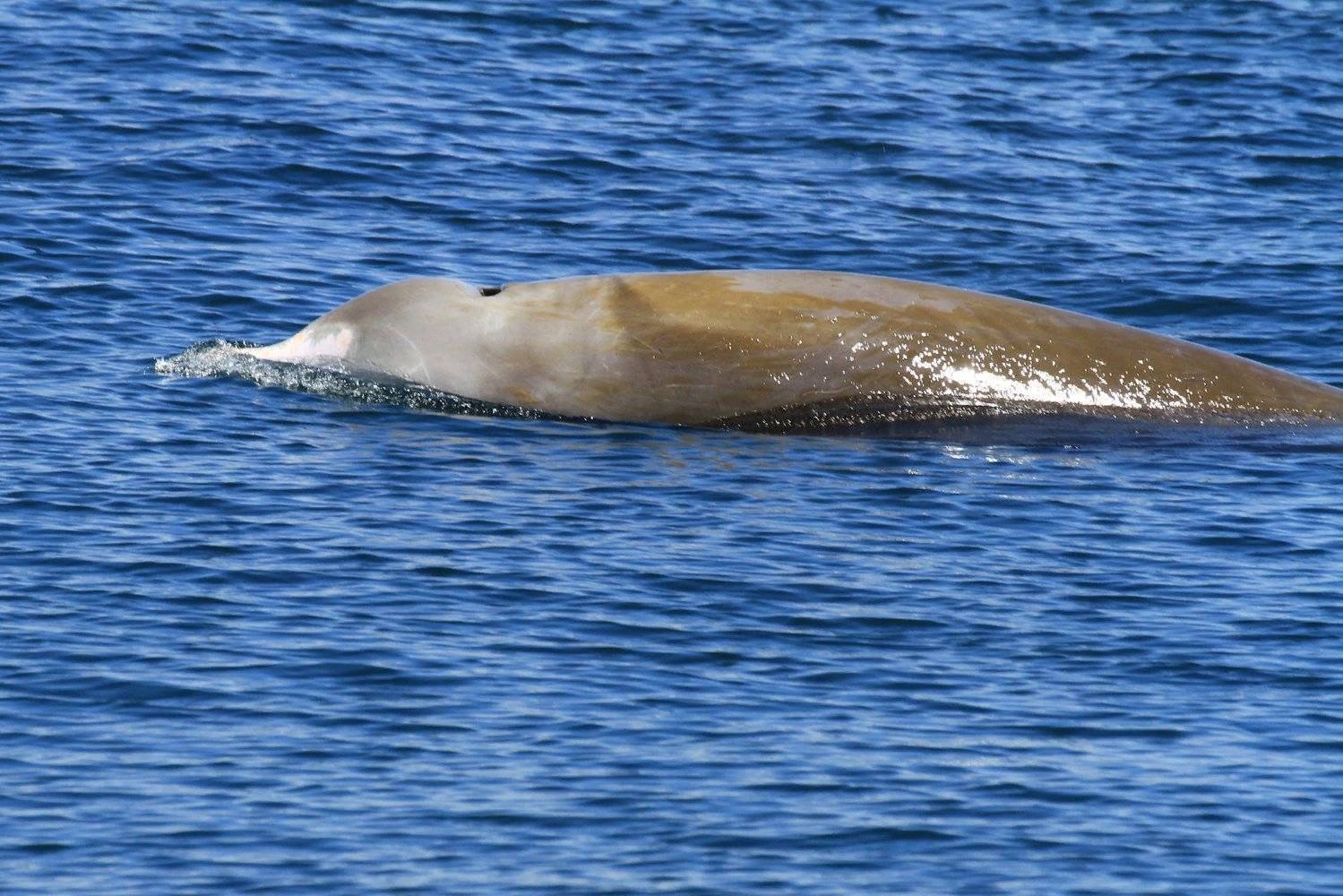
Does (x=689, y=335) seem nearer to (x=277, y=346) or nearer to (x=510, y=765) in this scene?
(x=277, y=346)

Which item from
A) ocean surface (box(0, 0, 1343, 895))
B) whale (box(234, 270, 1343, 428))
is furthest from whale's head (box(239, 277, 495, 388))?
ocean surface (box(0, 0, 1343, 895))

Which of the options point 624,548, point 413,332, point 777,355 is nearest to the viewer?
point 624,548

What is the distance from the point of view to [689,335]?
18.5 metres

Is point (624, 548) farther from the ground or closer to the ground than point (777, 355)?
closer to the ground

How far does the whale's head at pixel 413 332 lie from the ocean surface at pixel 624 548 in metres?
0.38

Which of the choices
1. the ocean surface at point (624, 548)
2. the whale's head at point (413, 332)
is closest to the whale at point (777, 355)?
the whale's head at point (413, 332)

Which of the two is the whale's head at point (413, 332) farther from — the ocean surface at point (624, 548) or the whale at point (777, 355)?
the ocean surface at point (624, 548)

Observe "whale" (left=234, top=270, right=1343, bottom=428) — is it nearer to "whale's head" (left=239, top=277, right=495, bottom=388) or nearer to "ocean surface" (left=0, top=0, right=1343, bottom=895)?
"whale's head" (left=239, top=277, right=495, bottom=388)

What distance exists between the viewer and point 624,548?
1548cm

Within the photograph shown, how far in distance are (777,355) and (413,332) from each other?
295 centimetres

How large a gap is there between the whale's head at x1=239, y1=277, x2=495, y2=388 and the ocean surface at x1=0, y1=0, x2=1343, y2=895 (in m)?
0.38

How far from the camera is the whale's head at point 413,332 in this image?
18.8m

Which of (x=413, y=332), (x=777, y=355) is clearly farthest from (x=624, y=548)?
(x=413, y=332)

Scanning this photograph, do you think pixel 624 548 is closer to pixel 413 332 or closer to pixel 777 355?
pixel 777 355
